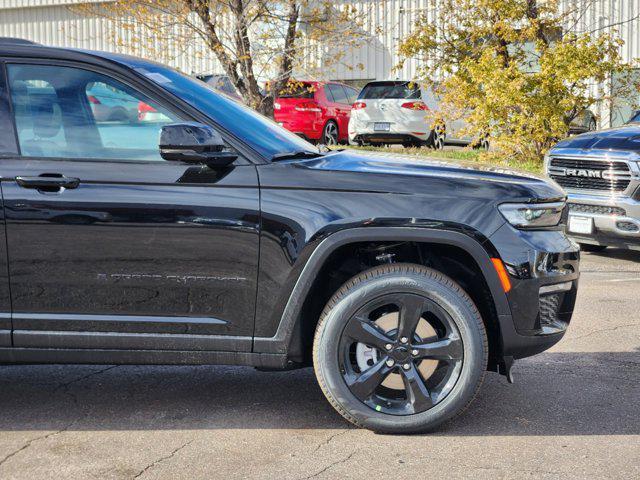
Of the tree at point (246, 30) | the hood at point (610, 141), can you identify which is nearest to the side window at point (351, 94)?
the tree at point (246, 30)

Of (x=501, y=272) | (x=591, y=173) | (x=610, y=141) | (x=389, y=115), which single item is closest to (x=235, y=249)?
(x=501, y=272)

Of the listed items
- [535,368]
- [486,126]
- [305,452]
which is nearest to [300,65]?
[486,126]

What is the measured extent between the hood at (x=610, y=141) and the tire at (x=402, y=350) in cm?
576

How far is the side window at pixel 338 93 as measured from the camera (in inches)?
899

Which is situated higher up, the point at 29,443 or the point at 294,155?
the point at 294,155

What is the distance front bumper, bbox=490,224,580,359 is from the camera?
14.0 ft

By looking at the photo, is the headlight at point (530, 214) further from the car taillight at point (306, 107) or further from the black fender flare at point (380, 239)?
the car taillight at point (306, 107)

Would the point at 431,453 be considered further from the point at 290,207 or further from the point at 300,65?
the point at 300,65

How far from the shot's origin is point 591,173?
9656 millimetres

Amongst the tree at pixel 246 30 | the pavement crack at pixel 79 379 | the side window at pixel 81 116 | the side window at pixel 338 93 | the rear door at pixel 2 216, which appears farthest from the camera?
the side window at pixel 338 93

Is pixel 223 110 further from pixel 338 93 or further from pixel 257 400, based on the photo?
pixel 338 93

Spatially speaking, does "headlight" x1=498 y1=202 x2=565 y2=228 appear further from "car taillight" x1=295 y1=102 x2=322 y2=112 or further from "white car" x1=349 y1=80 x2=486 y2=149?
"car taillight" x1=295 y1=102 x2=322 y2=112

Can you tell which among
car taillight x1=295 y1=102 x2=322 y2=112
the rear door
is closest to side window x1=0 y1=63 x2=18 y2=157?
the rear door

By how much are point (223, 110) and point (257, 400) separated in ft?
4.93
